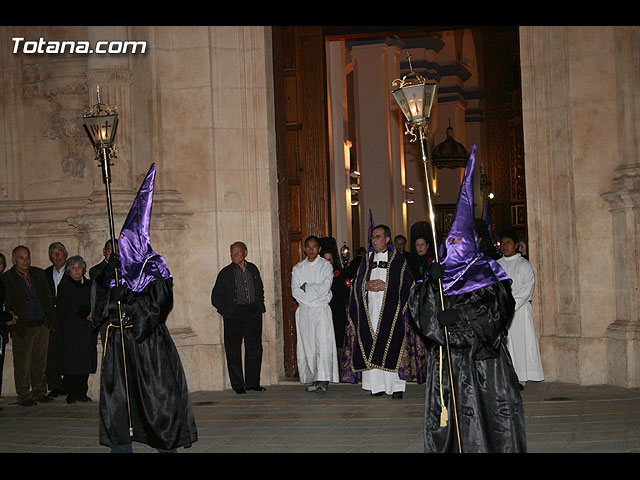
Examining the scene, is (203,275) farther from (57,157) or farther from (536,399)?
(536,399)

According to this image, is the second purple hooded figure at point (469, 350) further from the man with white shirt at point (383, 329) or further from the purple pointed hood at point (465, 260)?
the man with white shirt at point (383, 329)

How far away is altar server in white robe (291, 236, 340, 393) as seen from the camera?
1105 centimetres

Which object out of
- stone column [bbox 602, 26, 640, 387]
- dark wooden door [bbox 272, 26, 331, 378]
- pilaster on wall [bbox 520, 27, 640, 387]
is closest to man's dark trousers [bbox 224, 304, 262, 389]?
dark wooden door [bbox 272, 26, 331, 378]

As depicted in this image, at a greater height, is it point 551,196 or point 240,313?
point 551,196

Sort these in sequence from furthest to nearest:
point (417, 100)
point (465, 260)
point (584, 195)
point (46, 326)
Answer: point (46, 326) < point (584, 195) < point (417, 100) < point (465, 260)

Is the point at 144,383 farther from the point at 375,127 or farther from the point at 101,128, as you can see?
the point at 375,127

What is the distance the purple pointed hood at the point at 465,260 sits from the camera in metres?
6.13

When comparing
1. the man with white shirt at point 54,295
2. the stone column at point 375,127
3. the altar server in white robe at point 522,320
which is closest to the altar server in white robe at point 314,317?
the altar server in white robe at point 522,320

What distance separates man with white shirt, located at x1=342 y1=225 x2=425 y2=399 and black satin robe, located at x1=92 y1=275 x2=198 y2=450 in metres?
3.45

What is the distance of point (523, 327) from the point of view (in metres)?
10.6

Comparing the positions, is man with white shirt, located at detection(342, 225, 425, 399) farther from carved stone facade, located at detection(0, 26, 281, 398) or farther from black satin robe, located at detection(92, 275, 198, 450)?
black satin robe, located at detection(92, 275, 198, 450)

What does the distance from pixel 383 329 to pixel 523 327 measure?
1631 millimetres

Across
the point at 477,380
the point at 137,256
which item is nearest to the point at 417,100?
the point at 477,380

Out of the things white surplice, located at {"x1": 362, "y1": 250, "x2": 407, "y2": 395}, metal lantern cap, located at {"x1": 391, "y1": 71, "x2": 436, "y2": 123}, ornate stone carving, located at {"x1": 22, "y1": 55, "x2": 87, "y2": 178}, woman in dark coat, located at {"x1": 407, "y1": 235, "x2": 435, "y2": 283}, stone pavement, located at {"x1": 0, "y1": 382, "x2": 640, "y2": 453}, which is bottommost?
stone pavement, located at {"x1": 0, "y1": 382, "x2": 640, "y2": 453}
